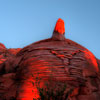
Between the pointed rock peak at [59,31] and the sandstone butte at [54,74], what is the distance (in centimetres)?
26

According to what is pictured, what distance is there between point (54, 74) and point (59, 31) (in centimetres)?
238

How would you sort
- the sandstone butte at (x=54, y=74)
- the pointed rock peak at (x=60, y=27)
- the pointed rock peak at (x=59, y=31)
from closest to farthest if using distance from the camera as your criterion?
1. the sandstone butte at (x=54, y=74)
2. the pointed rock peak at (x=59, y=31)
3. the pointed rock peak at (x=60, y=27)

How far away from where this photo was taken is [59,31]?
7.22m

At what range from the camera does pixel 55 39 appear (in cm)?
706

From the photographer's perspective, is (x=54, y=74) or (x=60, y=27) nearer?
(x=54, y=74)

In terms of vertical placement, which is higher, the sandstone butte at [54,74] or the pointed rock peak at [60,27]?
the pointed rock peak at [60,27]

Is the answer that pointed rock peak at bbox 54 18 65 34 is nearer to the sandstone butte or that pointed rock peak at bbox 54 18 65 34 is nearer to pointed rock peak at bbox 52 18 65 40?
pointed rock peak at bbox 52 18 65 40

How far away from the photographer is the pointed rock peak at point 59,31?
7.08 metres

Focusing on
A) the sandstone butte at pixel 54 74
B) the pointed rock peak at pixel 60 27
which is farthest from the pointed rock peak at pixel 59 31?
the sandstone butte at pixel 54 74

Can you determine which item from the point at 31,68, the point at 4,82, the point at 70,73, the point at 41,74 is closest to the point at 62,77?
the point at 70,73

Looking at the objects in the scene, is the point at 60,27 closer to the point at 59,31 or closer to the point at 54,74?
the point at 59,31

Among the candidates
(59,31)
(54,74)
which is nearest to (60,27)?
(59,31)

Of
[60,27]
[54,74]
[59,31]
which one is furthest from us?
[60,27]

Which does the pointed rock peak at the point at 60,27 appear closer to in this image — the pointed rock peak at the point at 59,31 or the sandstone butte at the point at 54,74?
the pointed rock peak at the point at 59,31
